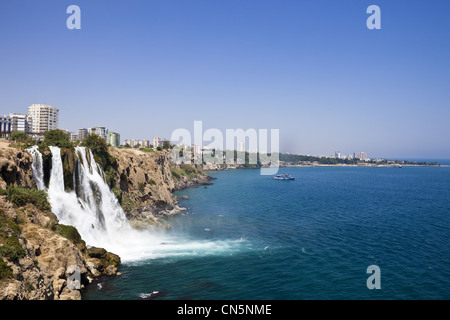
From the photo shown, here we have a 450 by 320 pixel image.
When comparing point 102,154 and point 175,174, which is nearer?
point 102,154

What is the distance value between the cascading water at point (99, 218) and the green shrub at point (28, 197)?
2636 mm

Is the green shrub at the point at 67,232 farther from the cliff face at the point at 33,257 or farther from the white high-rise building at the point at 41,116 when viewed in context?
the white high-rise building at the point at 41,116

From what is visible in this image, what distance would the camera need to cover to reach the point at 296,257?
4178cm

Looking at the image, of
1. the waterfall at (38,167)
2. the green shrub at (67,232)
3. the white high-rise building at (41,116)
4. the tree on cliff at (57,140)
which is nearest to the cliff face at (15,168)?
the waterfall at (38,167)

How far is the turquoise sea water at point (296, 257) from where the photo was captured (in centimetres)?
3166

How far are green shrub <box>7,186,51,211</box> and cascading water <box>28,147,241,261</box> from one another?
2.64 meters

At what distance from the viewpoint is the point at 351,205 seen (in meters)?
84.1

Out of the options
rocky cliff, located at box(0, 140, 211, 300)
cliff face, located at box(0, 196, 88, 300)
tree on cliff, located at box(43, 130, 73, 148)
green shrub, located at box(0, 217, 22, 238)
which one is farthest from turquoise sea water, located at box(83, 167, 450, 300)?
tree on cliff, located at box(43, 130, 73, 148)

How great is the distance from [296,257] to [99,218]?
3076 cm

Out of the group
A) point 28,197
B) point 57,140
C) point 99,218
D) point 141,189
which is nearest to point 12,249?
point 28,197

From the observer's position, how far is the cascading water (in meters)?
41.8

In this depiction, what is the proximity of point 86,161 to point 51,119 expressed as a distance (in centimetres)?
14624

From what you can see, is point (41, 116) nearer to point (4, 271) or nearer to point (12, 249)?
point (12, 249)
